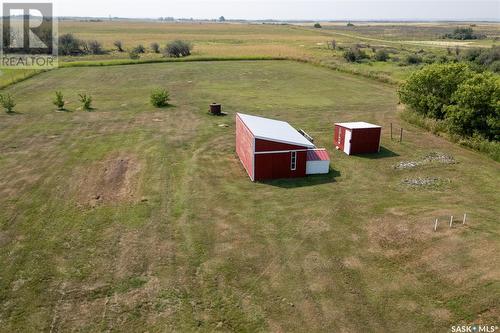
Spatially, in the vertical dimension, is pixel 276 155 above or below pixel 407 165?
above

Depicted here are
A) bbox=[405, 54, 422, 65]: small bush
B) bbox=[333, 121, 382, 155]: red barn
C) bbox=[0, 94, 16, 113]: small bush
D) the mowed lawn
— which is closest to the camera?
the mowed lawn

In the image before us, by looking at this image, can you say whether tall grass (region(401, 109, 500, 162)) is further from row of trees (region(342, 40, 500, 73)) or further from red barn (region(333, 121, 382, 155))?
row of trees (region(342, 40, 500, 73))

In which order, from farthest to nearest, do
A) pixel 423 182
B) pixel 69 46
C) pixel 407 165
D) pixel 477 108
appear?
pixel 69 46
pixel 477 108
pixel 407 165
pixel 423 182

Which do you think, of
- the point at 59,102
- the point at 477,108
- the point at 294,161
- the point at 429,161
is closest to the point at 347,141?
the point at 429,161

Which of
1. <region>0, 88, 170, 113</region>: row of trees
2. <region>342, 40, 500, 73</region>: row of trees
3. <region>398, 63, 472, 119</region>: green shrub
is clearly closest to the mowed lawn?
<region>398, 63, 472, 119</region>: green shrub

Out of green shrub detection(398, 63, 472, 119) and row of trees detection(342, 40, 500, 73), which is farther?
row of trees detection(342, 40, 500, 73)

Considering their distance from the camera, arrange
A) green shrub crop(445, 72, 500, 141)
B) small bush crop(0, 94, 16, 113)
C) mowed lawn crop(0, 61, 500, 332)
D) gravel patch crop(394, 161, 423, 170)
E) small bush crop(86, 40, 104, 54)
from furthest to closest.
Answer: small bush crop(86, 40, 104, 54) < small bush crop(0, 94, 16, 113) < green shrub crop(445, 72, 500, 141) < gravel patch crop(394, 161, 423, 170) < mowed lawn crop(0, 61, 500, 332)

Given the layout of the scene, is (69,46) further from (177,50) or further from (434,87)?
(434,87)

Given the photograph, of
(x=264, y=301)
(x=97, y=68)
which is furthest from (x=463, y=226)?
(x=97, y=68)
